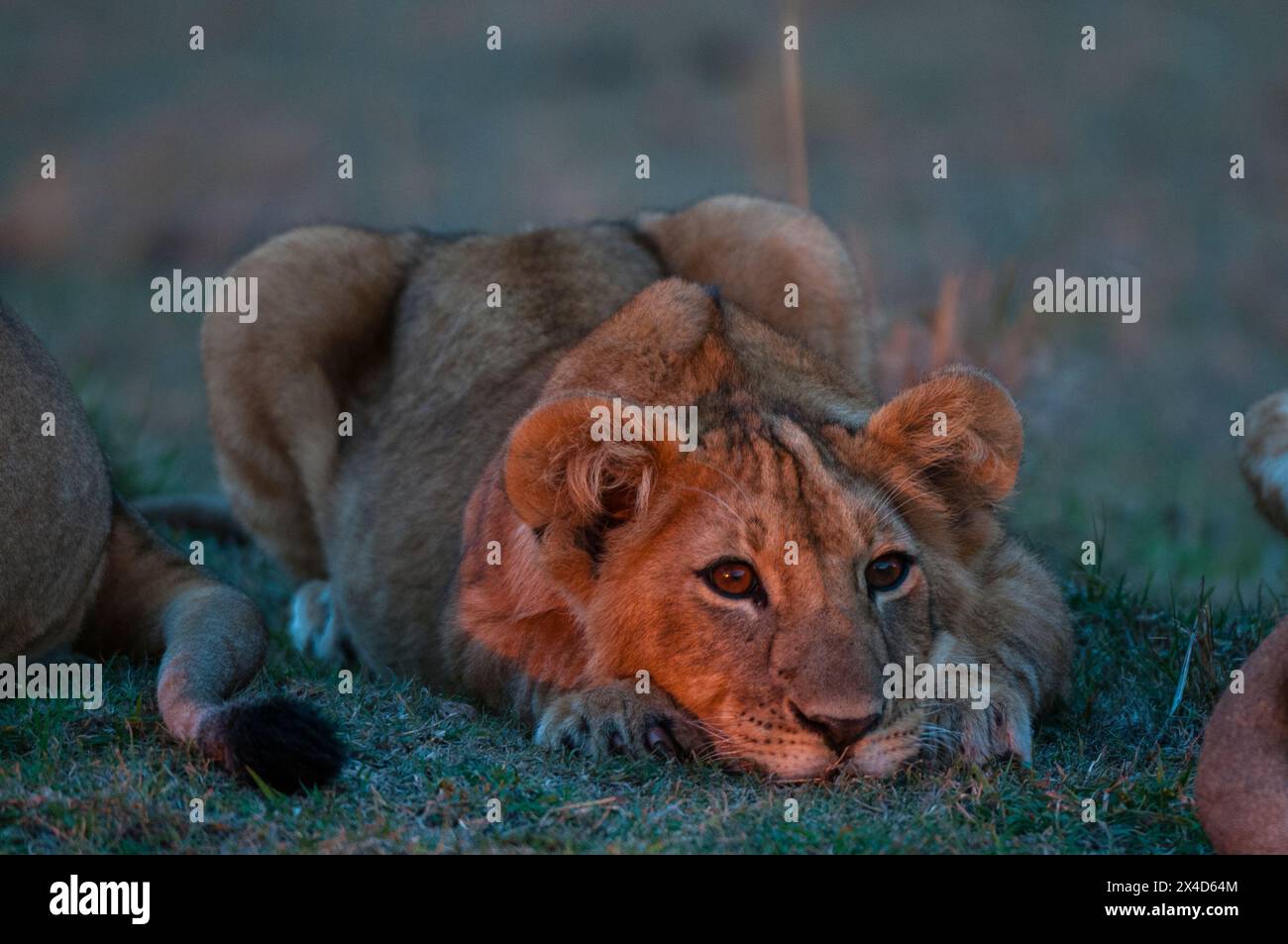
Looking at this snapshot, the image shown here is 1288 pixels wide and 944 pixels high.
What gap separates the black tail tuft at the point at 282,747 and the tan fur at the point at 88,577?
130 mm

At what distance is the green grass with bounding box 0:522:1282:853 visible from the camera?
12.9ft

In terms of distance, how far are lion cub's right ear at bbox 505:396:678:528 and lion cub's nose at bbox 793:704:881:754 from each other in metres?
0.72

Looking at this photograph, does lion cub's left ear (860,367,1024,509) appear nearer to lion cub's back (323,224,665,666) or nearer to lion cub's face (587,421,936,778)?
lion cub's face (587,421,936,778)

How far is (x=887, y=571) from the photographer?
14.9 feet

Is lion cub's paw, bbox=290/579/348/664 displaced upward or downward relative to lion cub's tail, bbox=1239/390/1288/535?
downward

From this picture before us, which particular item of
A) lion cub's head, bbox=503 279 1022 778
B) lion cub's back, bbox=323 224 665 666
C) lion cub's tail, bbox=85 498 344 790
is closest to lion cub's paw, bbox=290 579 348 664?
lion cub's back, bbox=323 224 665 666

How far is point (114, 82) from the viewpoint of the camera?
20312 millimetres

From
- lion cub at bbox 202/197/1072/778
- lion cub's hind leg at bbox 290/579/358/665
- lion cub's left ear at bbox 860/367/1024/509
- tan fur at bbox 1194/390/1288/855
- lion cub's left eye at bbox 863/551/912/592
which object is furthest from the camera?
lion cub's hind leg at bbox 290/579/358/665

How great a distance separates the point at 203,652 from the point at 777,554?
1.49 m

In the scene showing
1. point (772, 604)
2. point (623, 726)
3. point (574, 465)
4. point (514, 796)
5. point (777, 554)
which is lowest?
point (514, 796)

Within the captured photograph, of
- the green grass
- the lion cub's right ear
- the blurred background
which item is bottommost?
the green grass

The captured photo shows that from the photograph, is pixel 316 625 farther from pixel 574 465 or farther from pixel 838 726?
pixel 838 726

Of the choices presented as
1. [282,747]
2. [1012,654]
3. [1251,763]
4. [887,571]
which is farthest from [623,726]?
[1251,763]
